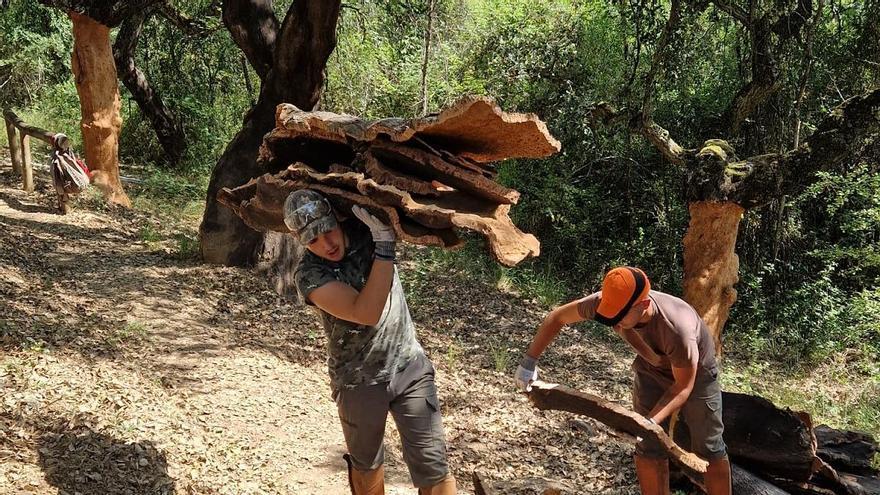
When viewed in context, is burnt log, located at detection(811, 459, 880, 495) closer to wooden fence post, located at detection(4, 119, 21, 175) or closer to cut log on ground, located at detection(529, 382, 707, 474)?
cut log on ground, located at detection(529, 382, 707, 474)

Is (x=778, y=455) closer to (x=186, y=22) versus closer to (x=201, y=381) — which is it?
(x=201, y=381)

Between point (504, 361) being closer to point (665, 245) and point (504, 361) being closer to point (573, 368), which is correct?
point (573, 368)

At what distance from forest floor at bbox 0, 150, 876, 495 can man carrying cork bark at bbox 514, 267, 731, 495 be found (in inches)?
38.4

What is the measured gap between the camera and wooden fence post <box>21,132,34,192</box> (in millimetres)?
9109

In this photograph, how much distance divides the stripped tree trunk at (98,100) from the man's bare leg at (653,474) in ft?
25.7

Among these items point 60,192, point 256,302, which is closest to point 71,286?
point 256,302

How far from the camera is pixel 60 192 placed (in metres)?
8.45

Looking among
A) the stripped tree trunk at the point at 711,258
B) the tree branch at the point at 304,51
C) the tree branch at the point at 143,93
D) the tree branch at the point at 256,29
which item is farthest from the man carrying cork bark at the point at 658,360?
the tree branch at the point at 143,93

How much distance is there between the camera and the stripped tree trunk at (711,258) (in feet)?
21.4

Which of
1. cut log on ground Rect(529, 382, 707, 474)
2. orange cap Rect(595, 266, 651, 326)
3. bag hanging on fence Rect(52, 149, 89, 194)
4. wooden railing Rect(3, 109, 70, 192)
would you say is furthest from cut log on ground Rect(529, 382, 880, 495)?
wooden railing Rect(3, 109, 70, 192)

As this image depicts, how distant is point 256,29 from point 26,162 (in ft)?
13.3

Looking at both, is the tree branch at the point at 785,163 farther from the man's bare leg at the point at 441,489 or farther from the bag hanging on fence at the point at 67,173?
the bag hanging on fence at the point at 67,173

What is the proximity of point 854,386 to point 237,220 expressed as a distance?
638 cm

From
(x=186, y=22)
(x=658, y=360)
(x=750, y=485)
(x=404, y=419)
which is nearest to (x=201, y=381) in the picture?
(x=404, y=419)
